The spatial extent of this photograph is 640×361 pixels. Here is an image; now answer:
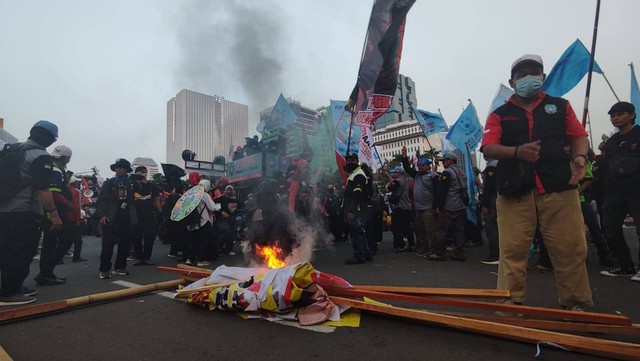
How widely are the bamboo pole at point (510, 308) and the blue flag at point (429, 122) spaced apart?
380 inches

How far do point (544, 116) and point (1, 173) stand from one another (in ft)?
18.8

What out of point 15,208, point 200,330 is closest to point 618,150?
point 200,330

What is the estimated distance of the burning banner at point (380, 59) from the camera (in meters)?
8.08

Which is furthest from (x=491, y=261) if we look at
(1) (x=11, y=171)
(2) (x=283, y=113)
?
(2) (x=283, y=113)

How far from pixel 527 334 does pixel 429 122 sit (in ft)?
34.6

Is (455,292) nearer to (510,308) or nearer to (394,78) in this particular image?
(510,308)

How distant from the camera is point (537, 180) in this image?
9.28 ft

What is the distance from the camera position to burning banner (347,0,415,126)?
808cm

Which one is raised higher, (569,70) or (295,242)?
(569,70)

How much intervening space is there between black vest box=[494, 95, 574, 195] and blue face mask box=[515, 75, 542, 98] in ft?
0.37

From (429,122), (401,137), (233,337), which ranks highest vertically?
(401,137)

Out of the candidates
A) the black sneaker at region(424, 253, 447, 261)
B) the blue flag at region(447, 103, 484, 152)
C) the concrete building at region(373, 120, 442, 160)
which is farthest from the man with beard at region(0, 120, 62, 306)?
the concrete building at region(373, 120, 442, 160)

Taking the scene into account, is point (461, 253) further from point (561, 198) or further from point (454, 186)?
point (561, 198)

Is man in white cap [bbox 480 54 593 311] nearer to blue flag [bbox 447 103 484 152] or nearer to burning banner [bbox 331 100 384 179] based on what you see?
blue flag [bbox 447 103 484 152]
